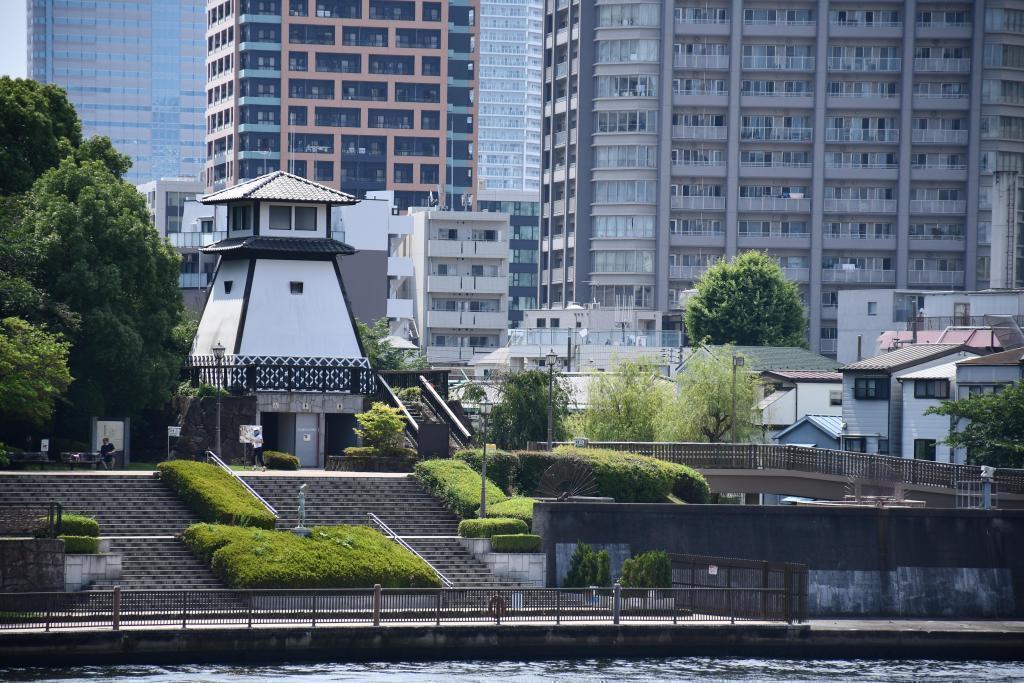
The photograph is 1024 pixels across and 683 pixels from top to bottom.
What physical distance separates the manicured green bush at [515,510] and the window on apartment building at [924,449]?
2946cm

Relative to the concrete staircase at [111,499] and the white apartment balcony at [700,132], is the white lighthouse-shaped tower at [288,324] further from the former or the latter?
the white apartment balcony at [700,132]

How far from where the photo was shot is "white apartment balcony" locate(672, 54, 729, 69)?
5797 inches

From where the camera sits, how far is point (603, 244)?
5871 inches

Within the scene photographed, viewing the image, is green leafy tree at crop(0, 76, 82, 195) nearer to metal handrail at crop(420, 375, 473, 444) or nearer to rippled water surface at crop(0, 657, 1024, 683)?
metal handrail at crop(420, 375, 473, 444)

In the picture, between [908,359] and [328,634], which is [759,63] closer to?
[908,359]

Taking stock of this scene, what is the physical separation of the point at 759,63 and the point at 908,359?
64.8 meters

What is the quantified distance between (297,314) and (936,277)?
86.7 meters

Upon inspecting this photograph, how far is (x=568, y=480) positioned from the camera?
206 ft

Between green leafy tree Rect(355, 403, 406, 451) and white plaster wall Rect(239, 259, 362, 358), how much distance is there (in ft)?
22.5

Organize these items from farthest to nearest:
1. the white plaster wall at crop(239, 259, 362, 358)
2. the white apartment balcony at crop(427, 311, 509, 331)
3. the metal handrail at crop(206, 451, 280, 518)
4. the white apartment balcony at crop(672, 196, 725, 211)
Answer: the white apartment balcony at crop(427, 311, 509, 331)
the white apartment balcony at crop(672, 196, 725, 211)
the white plaster wall at crop(239, 259, 362, 358)
the metal handrail at crop(206, 451, 280, 518)

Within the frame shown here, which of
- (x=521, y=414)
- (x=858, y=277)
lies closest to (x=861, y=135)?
(x=858, y=277)

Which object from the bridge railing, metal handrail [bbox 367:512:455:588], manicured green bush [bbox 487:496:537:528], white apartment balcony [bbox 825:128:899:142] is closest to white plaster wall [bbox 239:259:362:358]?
the bridge railing

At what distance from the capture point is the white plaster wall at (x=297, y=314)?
72000 millimetres

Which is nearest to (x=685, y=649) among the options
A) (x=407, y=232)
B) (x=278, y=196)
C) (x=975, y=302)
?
(x=278, y=196)
